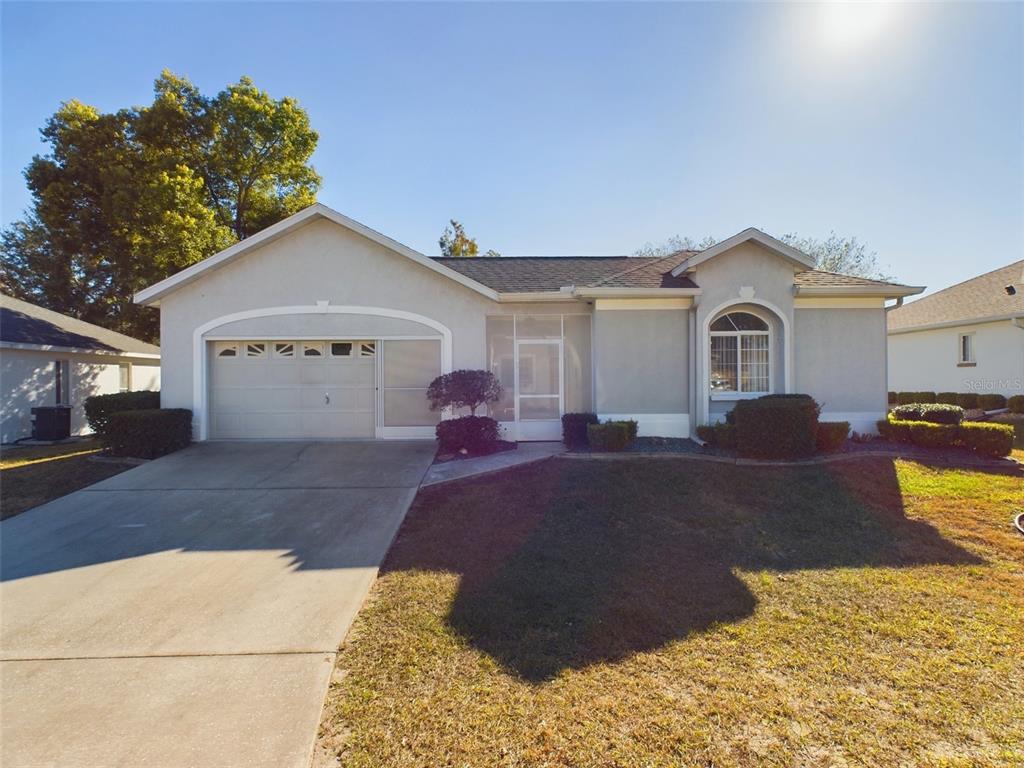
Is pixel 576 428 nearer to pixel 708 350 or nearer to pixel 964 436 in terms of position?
pixel 708 350

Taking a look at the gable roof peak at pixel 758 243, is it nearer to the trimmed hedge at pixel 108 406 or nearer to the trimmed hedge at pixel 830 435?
the trimmed hedge at pixel 830 435

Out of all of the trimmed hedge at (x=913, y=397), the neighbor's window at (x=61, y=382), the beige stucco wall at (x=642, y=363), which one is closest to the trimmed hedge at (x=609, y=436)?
the beige stucco wall at (x=642, y=363)

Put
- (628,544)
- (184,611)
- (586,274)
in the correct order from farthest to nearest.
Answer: (586,274) < (628,544) < (184,611)

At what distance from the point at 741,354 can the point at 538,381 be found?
478 centimetres

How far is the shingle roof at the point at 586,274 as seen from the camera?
1127 centimetres

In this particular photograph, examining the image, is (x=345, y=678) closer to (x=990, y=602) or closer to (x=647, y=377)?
(x=990, y=602)

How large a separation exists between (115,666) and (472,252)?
3034 centimetres

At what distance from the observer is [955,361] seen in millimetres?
18609

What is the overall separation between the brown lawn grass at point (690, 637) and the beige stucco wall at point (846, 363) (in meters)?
4.13

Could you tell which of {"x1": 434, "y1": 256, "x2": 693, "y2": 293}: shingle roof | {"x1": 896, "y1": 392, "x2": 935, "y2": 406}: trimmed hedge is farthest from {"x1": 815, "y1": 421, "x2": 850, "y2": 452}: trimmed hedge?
{"x1": 896, "y1": 392, "x2": 935, "y2": 406}: trimmed hedge

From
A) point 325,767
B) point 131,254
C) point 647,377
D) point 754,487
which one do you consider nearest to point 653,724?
point 325,767

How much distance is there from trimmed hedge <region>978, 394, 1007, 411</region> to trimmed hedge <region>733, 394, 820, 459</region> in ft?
41.1
